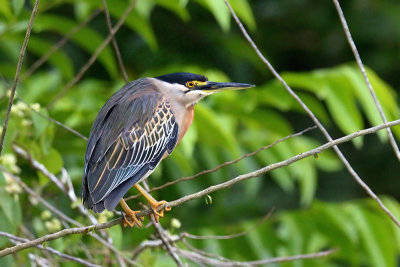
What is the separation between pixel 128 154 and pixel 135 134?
0.41 ft

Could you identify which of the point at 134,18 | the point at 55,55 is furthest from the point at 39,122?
the point at 55,55

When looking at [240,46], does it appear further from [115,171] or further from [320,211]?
[115,171]

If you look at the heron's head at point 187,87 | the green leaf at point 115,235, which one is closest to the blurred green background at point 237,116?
the green leaf at point 115,235

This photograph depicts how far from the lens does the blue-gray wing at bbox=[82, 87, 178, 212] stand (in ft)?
9.82

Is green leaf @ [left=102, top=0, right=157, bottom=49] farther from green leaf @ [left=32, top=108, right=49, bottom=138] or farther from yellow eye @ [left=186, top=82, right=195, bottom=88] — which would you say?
green leaf @ [left=32, top=108, right=49, bottom=138]

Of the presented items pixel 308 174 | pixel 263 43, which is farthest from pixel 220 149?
pixel 263 43

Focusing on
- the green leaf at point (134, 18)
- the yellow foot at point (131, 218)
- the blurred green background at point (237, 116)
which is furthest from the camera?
the green leaf at point (134, 18)

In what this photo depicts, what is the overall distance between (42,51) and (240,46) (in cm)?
191

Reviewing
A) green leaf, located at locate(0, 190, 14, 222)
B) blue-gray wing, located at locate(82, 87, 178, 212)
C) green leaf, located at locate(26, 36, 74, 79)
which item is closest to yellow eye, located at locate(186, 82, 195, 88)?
blue-gray wing, located at locate(82, 87, 178, 212)

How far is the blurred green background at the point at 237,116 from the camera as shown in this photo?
13.1ft

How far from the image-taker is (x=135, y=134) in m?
3.34

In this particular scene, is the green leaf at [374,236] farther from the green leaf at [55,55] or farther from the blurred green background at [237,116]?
the green leaf at [55,55]

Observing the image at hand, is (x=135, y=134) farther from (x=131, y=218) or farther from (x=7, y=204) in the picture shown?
(x=7, y=204)

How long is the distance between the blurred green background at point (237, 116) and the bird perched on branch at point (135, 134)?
263mm
